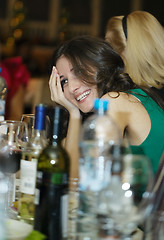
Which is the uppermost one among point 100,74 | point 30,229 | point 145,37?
point 145,37

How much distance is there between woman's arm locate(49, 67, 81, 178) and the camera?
133cm

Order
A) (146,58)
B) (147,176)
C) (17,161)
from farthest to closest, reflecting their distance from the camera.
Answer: (146,58) → (17,161) → (147,176)

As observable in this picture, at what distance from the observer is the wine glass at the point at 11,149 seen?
1.06 metres

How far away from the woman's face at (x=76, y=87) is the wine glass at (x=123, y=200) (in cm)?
102

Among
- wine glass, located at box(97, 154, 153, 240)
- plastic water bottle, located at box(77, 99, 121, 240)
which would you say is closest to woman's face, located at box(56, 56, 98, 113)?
plastic water bottle, located at box(77, 99, 121, 240)

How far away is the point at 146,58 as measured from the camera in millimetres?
1716

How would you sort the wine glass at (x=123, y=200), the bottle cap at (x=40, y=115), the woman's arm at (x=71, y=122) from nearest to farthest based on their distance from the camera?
the wine glass at (x=123, y=200) < the bottle cap at (x=40, y=115) < the woman's arm at (x=71, y=122)

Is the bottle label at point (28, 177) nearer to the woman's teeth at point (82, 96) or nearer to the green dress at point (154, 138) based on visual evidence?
the green dress at point (154, 138)

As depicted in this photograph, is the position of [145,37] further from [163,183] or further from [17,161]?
[163,183]

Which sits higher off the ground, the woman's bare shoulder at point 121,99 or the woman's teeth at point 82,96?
the woman's bare shoulder at point 121,99

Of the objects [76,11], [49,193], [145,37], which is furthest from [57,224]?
[76,11]

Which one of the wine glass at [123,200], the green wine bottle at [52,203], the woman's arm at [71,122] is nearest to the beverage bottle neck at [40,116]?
the green wine bottle at [52,203]

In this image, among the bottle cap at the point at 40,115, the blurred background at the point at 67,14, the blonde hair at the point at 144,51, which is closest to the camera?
the bottle cap at the point at 40,115

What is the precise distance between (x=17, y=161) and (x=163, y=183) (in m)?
0.41
